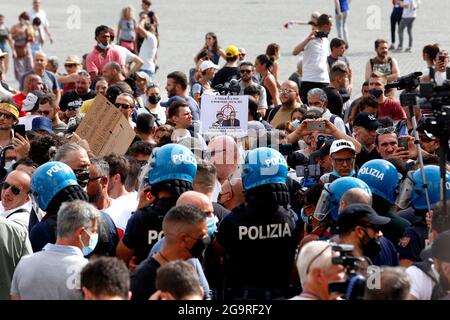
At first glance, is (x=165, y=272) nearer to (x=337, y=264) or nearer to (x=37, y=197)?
(x=337, y=264)

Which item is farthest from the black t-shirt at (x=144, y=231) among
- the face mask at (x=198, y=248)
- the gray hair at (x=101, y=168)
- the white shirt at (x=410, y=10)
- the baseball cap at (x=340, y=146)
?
the white shirt at (x=410, y=10)

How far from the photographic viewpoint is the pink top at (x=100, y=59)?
15.5m

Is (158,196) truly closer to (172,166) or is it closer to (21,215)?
(172,166)

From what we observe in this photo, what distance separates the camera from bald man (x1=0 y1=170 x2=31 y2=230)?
25.4 ft

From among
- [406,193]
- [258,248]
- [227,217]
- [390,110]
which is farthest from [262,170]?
[390,110]

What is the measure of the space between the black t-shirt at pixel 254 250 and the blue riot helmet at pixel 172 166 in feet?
1.73

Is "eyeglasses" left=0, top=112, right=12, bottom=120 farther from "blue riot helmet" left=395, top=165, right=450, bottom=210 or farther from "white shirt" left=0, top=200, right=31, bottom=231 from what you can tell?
"blue riot helmet" left=395, top=165, right=450, bottom=210

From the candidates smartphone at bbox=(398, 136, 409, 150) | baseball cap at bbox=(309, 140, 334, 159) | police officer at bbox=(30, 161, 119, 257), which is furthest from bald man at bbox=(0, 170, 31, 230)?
smartphone at bbox=(398, 136, 409, 150)

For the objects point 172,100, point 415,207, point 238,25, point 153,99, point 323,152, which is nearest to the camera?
point 415,207

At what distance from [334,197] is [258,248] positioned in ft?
2.87

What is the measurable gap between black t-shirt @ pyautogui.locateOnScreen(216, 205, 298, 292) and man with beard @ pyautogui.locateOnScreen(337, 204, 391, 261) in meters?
0.40

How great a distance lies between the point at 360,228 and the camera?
6.32m
